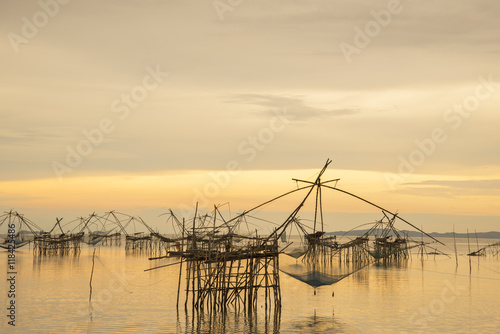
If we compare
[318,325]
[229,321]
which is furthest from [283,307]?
[229,321]

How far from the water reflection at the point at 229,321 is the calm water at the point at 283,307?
3cm

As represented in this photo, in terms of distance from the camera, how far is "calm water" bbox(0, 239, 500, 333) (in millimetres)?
17344

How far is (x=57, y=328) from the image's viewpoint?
16641 mm

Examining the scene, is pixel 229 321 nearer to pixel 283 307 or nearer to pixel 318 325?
pixel 318 325

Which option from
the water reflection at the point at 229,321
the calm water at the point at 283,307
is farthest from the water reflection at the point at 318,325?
the water reflection at the point at 229,321

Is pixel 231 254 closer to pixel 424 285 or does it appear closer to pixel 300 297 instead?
pixel 300 297

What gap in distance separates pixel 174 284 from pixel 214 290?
1208 centimetres

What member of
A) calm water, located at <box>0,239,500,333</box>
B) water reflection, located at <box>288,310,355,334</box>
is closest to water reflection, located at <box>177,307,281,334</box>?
calm water, located at <box>0,239,500,333</box>

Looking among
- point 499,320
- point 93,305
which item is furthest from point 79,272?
point 499,320

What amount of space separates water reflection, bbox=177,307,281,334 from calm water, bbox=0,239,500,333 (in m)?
0.03

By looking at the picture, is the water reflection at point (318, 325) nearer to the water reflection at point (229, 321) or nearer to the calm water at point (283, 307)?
the calm water at point (283, 307)

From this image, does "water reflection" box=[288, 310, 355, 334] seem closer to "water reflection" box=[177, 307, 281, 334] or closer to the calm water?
the calm water

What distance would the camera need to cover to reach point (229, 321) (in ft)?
58.3

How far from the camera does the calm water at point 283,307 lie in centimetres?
1734
